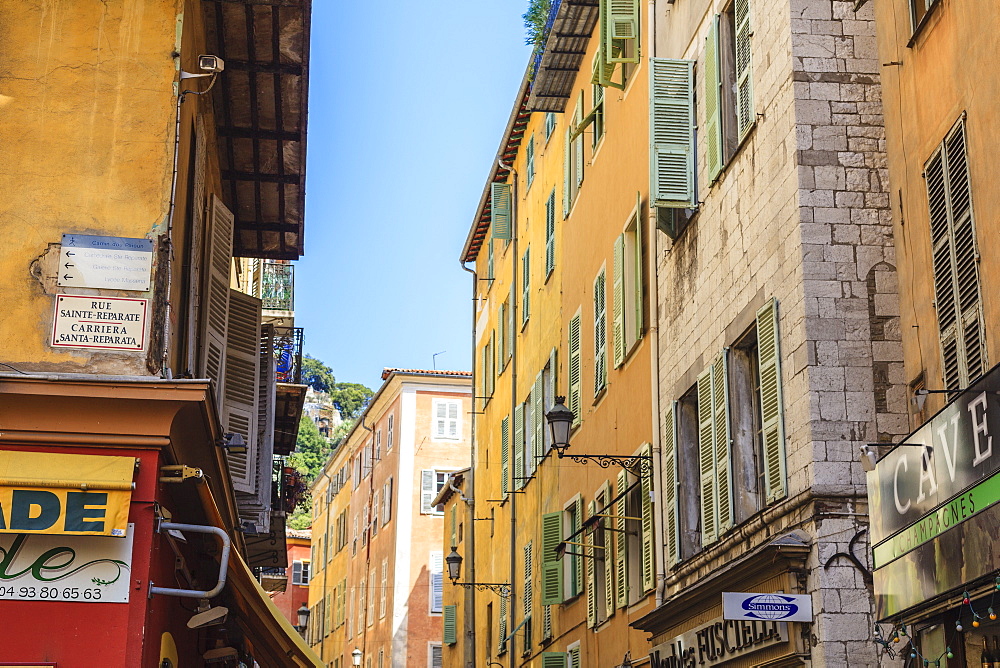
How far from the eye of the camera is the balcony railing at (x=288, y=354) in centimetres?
2200

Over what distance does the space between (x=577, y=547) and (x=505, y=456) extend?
7340 mm

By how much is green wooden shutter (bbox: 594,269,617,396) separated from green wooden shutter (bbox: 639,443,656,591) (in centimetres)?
282

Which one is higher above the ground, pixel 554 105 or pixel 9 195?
pixel 554 105

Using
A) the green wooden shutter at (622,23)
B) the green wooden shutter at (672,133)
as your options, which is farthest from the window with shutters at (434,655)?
the green wooden shutter at (672,133)

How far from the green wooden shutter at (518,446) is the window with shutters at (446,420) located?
1933cm

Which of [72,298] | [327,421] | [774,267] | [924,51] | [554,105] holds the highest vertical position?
[327,421]

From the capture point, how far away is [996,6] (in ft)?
28.3

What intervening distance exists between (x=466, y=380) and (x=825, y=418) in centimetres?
3608

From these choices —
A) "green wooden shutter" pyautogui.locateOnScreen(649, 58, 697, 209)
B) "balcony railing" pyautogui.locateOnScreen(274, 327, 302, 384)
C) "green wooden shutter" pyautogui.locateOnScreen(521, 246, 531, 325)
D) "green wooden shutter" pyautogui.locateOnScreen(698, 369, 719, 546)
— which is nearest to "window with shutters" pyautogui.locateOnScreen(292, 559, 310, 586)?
"green wooden shutter" pyautogui.locateOnScreen(521, 246, 531, 325)

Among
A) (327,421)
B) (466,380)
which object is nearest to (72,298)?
(466,380)

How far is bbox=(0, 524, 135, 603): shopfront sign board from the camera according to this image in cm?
923

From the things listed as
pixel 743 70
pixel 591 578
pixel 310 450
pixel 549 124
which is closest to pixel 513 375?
pixel 549 124

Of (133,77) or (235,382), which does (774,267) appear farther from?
(235,382)

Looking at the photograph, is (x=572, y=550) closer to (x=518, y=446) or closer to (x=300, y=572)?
(x=518, y=446)
